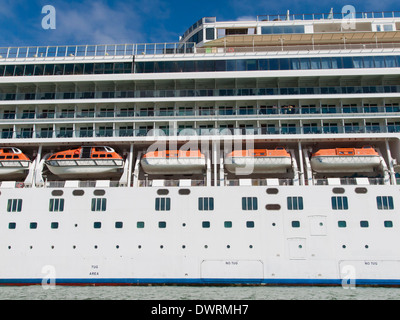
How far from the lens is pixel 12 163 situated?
18.8 meters

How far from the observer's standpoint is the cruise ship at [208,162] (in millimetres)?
15961

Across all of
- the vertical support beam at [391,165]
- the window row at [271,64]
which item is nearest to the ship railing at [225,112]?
the vertical support beam at [391,165]

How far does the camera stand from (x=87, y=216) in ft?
55.2

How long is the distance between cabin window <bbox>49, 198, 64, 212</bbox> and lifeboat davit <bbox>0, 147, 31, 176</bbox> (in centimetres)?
319

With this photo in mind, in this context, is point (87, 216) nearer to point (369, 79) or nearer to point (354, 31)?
point (369, 79)

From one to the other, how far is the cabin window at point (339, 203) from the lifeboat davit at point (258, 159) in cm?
280

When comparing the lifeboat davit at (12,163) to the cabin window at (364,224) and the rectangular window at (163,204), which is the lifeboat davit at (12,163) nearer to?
the rectangular window at (163,204)

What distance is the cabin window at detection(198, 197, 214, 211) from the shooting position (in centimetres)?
1662

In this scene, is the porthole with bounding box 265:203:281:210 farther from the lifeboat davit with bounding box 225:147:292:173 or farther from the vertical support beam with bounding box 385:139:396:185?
the vertical support beam with bounding box 385:139:396:185

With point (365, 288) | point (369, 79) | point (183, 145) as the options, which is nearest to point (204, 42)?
point (183, 145)

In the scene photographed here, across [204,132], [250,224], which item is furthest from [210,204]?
[204,132]

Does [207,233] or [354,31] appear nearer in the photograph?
[207,233]
